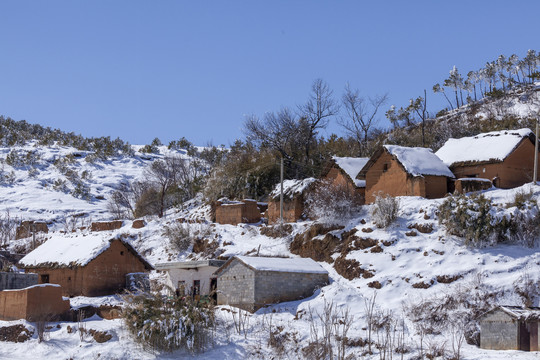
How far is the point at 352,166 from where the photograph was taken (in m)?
40.2

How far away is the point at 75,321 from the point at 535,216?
2078 cm

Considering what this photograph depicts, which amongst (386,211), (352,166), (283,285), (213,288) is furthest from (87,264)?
(352,166)

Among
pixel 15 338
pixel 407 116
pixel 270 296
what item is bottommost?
pixel 15 338

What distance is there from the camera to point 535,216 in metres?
28.8

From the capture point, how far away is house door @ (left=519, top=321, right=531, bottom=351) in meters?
21.7

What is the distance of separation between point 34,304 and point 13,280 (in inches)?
174

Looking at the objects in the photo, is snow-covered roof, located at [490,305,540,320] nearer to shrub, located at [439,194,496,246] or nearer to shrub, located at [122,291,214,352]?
shrub, located at [439,194,496,246]

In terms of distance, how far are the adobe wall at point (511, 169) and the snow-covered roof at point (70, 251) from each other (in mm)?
18365

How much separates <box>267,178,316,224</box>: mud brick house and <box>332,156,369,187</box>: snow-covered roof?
6.45 ft

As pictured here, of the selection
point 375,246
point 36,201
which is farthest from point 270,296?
point 36,201

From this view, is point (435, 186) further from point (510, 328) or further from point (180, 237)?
point (180, 237)

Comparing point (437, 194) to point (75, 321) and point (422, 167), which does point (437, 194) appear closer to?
point (422, 167)

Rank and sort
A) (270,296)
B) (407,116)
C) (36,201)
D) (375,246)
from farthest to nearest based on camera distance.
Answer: (407,116), (36,201), (375,246), (270,296)

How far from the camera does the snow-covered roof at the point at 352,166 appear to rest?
3884 centimetres
